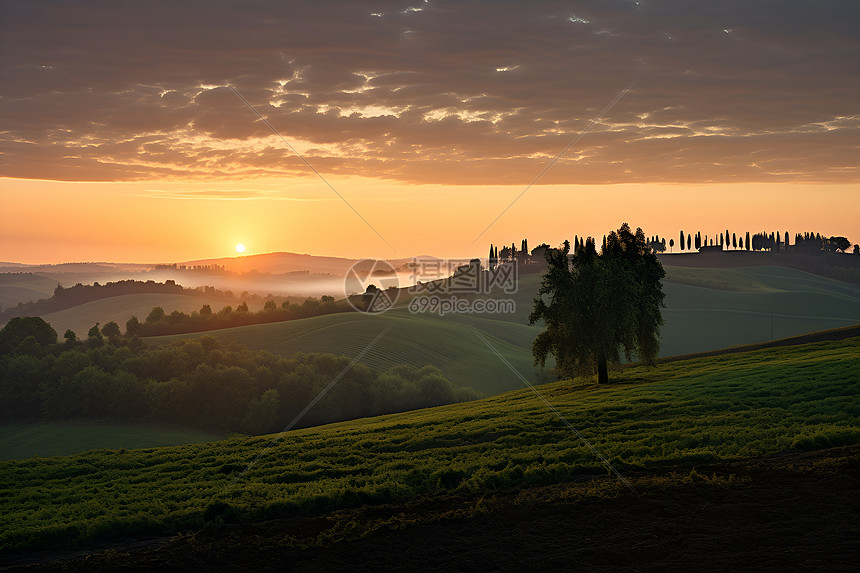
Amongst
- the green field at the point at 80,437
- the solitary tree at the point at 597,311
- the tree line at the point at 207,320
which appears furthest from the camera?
the tree line at the point at 207,320

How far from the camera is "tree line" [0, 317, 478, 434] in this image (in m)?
104

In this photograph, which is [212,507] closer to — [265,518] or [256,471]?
[265,518]

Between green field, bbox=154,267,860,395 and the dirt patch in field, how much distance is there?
95.7 m

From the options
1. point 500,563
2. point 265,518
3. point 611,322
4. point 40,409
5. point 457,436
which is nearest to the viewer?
point 500,563

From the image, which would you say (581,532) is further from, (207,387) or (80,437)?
(80,437)

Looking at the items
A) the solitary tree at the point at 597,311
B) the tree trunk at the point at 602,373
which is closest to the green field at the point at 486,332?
the tree trunk at the point at 602,373

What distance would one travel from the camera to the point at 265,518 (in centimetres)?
2289

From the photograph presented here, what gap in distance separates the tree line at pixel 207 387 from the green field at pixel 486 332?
11.7 m

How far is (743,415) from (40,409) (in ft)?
382

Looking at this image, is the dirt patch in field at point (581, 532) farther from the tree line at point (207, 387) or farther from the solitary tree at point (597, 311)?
the tree line at point (207, 387)

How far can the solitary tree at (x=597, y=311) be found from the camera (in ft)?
172

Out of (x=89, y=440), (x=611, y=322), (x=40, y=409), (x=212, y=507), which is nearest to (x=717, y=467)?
(x=212, y=507)

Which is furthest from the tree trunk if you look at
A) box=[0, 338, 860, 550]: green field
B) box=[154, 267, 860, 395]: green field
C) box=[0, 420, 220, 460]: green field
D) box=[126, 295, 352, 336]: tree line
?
box=[126, 295, 352, 336]: tree line

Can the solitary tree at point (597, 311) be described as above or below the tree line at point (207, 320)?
above
